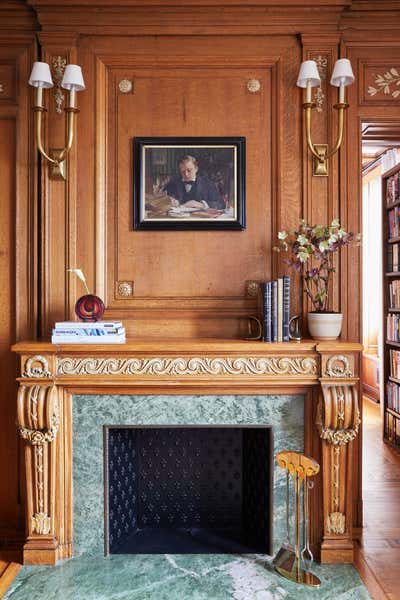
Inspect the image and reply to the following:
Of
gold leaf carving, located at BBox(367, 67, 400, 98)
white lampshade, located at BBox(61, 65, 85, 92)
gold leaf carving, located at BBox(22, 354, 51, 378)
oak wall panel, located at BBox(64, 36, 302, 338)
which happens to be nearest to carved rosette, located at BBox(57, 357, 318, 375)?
gold leaf carving, located at BBox(22, 354, 51, 378)

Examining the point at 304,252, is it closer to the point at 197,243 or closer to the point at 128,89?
the point at 197,243

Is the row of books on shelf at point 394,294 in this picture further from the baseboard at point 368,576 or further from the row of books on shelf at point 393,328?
the baseboard at point 368,576

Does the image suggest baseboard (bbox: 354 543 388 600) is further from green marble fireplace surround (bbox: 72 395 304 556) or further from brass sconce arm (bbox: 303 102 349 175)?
brass sconce arm (bbox: 303 102 349 175)

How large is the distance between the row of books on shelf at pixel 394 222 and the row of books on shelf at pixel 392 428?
169cm

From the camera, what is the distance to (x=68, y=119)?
2547mm

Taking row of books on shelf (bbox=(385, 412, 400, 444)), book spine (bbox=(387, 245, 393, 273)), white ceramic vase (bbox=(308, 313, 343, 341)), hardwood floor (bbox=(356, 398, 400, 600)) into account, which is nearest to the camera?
hardwood floor (bbox=(356, 398, 400, 600))

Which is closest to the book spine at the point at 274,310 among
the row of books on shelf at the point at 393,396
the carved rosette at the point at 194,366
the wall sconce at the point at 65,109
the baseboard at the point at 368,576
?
the carved rosette at the point at 194,366

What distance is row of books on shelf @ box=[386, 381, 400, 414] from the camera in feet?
14.1

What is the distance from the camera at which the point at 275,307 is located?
2.42 meters

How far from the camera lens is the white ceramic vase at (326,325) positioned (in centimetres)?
245

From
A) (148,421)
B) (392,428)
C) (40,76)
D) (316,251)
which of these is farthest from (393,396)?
(40,76)

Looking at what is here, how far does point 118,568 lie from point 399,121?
2.82m

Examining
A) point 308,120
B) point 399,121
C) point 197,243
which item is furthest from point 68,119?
point 399,121

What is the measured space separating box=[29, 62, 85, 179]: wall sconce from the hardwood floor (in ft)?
8.49
